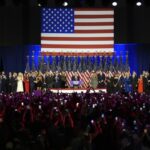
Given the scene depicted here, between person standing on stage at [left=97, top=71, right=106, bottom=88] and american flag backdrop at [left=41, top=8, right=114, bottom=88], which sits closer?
person standing on stage at [left=97, top=71, right=106, bottom=88]

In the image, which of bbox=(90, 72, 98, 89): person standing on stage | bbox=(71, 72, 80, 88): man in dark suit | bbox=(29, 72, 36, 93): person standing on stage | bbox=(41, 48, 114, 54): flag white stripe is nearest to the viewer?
bbox=(29, 72, 36, 93): person standing on stage

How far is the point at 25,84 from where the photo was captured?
3025cm

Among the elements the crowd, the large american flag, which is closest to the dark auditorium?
the large american flag

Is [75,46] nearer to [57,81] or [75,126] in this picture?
[57,81]

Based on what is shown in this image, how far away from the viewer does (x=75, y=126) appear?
11383 mm

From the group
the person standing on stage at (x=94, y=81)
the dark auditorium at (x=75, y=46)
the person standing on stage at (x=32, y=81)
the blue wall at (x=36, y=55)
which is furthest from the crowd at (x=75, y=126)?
the blue wall at (x=36, y=55)

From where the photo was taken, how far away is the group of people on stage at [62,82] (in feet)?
97.5

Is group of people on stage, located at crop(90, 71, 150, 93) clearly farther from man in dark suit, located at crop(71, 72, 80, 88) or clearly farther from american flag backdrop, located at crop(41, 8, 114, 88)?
american flag backdrop, located at crop(41, 8, 114, 88)

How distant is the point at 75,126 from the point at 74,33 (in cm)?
2202

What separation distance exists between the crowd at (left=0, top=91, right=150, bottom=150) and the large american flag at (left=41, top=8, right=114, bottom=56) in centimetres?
1601

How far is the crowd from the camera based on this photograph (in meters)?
9.84

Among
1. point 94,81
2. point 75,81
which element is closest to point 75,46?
point 75,81

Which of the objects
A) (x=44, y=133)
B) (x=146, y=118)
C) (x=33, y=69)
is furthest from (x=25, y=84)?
(x=44, y=133)

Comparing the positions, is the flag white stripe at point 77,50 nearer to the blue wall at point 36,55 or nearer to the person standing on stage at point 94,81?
the blue wall at point 36,55
